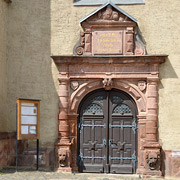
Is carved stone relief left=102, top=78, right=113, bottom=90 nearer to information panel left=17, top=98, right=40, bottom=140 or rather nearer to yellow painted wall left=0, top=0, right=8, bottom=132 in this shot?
information panel left=17, top=98, right=40, bottom=140

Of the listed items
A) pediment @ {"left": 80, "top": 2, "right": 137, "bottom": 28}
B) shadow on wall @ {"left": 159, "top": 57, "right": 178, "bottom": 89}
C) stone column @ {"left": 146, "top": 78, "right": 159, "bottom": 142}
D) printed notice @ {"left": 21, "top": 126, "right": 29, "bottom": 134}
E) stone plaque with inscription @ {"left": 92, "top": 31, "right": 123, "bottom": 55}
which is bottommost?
printed notice @ {"left": 21, "top": 126, "right": 29, "bottom": 134}

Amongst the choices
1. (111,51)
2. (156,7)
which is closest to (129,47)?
(111,51)

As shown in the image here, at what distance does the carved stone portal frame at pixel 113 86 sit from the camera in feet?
33.0

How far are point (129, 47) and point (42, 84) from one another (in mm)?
2642

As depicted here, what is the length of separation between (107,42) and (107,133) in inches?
99.4

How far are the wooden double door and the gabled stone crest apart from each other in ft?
3.88

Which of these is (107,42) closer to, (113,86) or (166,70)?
(113,86)

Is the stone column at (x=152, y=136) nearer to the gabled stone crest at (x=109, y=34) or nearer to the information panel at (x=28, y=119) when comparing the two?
the gabled stone crest at (x=109, y=34)

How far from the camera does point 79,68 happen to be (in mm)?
10422

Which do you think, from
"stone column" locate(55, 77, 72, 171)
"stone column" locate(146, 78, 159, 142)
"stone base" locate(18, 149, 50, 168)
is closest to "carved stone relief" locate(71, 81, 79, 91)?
"stone column" locate(55, 77, 72, 171)

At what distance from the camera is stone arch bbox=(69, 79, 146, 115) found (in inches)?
403

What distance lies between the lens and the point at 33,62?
34.8 ft

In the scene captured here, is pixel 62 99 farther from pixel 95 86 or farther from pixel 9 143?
pixel 9 143

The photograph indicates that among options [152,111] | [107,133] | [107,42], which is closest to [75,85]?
[107,42]
